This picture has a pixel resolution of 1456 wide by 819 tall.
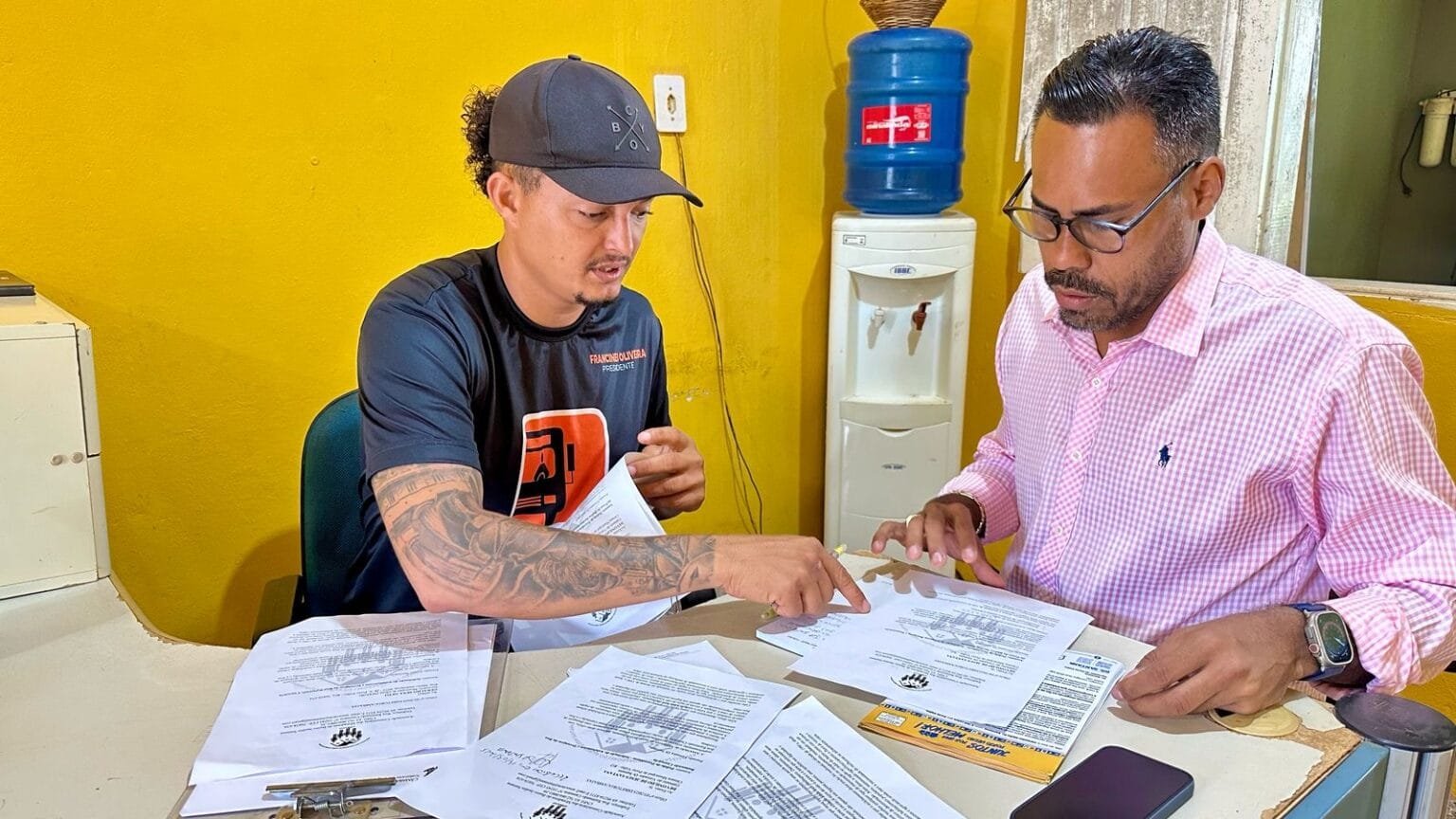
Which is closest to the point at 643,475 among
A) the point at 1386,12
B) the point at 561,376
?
the point at 561,376

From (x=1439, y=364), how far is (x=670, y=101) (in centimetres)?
180

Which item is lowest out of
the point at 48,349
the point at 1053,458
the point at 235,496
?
the point at 235,496

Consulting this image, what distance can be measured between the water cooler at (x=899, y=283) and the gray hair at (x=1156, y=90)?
1304 mm

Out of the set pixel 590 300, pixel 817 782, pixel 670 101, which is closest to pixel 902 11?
pixel 670 101

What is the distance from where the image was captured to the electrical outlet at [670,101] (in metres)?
2.53

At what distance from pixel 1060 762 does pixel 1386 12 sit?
2356 mm

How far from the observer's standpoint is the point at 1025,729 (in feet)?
3.05

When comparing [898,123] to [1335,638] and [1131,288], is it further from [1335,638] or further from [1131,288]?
[1335,638]

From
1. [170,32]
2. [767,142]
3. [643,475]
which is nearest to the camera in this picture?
[643,475]

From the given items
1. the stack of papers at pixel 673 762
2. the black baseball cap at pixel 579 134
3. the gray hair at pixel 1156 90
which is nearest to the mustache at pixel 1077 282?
the gray hair at pixel 1156 90

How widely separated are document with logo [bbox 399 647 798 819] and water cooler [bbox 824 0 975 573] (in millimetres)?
1695

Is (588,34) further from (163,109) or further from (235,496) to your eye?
A: (235,496)

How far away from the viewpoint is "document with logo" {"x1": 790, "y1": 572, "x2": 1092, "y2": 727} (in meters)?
0.99

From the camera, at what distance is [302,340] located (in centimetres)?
210
